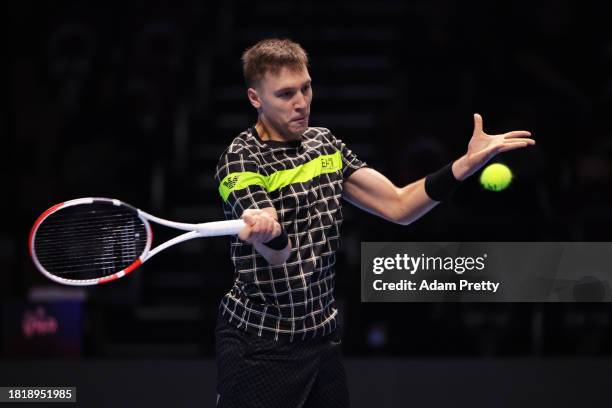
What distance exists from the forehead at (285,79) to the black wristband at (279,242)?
0.41m

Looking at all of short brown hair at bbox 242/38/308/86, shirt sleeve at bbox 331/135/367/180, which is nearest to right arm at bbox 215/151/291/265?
short brown hair at bbox 242/38/308/86

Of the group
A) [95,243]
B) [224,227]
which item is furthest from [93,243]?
[224,227]

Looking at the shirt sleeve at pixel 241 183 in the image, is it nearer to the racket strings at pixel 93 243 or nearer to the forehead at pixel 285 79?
the forehead at pixel 285 79

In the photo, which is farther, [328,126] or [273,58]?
Result: [328,126]

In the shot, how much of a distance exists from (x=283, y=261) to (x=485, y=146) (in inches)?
25.7

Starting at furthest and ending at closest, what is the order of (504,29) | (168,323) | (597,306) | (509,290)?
(504,29) < (168,323) < (597,306) < (509,290)

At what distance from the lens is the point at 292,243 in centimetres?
281

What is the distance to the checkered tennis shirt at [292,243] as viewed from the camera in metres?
2.80

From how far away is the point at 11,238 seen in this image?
632cm

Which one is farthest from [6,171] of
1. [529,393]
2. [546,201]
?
[529,393]

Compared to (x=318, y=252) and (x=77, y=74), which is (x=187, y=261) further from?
(x=318, y=252)

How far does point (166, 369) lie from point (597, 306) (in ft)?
7.27

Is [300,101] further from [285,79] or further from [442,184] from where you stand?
[442,184]

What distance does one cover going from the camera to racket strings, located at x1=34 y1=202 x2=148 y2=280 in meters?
3.25
